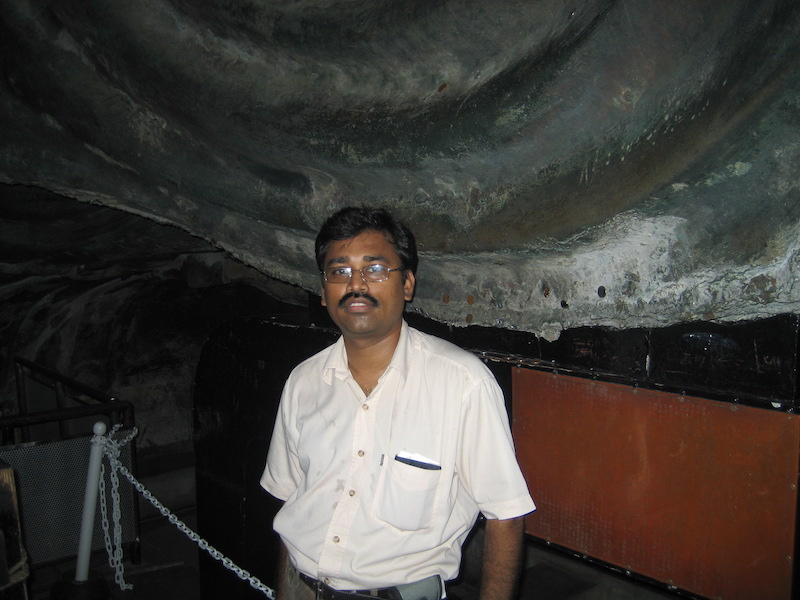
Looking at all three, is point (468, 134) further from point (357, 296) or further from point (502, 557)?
point (502, 557)

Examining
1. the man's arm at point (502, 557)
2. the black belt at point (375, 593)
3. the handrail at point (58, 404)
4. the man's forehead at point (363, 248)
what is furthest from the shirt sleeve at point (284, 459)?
the handrail at point (58, 404)

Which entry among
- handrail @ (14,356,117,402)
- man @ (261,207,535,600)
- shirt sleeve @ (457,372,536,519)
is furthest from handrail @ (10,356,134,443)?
shirt sleeve @ (457,372,536,519)

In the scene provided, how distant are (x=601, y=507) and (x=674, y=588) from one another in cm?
19

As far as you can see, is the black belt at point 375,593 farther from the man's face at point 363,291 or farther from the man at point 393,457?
the man's face at point 363,291

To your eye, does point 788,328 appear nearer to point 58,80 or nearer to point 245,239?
point 245,239

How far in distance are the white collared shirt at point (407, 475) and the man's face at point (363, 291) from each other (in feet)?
0.30

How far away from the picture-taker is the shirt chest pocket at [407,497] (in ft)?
4.29

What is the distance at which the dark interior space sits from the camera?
34.5 inches

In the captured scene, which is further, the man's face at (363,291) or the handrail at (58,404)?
the handrail at (58,404)

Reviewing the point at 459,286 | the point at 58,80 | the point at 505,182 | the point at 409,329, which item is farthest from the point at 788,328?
the point at 58,80

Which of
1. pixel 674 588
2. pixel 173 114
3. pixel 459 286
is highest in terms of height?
pixel 173 114

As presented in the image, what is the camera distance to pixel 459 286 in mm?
1383

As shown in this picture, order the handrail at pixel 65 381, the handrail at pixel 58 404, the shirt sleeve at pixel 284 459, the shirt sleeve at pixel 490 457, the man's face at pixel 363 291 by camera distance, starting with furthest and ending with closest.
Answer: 1. the handrail at pixel 65 381
2. the handrail at pixel 58 404
3. the shirt sleeve at pixel 284 459
4. the man's face at pixel 363 291
5. the shirt sleeve at pixel 490 457

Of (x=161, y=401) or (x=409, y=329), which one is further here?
(x=161, y=401)
